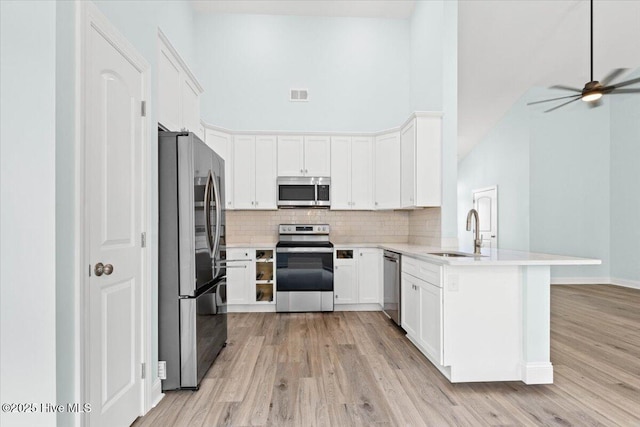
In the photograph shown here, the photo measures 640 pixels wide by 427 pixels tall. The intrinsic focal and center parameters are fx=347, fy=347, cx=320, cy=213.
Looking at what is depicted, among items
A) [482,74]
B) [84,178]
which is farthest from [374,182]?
[84,178]

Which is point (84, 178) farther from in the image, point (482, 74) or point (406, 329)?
point (482, 74)

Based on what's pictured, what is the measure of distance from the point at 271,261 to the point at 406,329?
6.35 ft

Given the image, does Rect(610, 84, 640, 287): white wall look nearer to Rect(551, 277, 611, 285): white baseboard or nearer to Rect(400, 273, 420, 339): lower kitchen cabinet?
Rect(551, 277, 611, 285): white baseboard

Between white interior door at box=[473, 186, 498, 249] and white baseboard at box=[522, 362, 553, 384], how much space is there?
4.94 metres

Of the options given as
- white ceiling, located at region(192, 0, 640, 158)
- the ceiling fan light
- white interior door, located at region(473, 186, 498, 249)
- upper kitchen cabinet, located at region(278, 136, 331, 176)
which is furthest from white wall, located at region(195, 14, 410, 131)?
white interior door, located at region(473, 186, 498, 249)

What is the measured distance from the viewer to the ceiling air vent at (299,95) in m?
5.30

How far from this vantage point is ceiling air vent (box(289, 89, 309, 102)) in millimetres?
5301

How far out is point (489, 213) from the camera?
24.6ft

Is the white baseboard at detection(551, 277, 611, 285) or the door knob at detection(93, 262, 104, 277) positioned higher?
the door knob at detection(93, 262, 104, 277)

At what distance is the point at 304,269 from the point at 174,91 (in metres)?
2.63

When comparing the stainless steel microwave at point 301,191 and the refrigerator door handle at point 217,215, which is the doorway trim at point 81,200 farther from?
the stainless steel microwave at point 301,191

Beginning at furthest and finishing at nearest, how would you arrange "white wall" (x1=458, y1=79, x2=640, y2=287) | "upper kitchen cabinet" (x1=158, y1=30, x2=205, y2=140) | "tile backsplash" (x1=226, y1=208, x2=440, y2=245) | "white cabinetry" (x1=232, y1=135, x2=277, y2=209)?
"white wall" (x1=458, y1=79, x2=640, y2=287)
"tile backsplash" (x1=226, y1=208, x2=440, y2=245)
"white cabinetry" (x1=232, y1=135, x2=277, y2=209)
"upper kitchen cabinet" (x1=158, y1=30, x2=205, y2=140)

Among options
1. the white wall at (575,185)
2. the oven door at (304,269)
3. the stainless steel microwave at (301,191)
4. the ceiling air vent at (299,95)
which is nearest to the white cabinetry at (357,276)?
the oven door at (304,269)

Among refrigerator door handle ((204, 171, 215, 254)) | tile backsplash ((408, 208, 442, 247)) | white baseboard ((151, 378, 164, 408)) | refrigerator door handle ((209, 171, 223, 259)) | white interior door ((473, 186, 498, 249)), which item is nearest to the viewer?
white baseboard ((151, 378, 164, 408))
